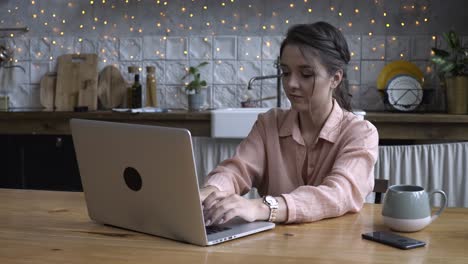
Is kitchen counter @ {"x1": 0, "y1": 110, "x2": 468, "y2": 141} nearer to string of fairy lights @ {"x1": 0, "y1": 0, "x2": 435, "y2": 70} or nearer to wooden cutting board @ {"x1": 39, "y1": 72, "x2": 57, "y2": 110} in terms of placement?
wooden cutting board @ {"x1": 39, "y1": 72, "x2": 57, "y2": 110}

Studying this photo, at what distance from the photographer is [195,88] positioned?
12.6 feet

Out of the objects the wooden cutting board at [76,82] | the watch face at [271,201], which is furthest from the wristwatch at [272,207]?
the wooden cutting board at [76,82]

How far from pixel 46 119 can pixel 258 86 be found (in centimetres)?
119

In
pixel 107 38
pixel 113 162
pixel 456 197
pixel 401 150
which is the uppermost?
pixel 107 38

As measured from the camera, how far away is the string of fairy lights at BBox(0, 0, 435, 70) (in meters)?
3.79

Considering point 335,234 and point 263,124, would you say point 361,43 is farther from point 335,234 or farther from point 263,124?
point 335,234

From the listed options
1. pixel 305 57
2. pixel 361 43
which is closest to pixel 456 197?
pixel 361 43

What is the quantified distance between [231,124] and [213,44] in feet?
2.42

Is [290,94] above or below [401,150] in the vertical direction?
above

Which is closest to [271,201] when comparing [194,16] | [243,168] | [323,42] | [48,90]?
[243,168]

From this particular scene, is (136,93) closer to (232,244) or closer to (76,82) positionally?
(76,82)

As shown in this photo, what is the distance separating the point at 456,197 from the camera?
3260mm

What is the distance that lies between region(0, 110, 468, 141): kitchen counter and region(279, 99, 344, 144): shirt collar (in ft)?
4.56

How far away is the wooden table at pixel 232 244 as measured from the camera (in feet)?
4.05
